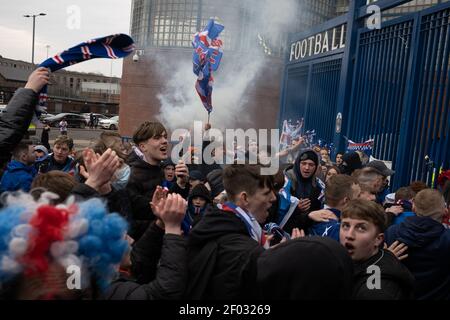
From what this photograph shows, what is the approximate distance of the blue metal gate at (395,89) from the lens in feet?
21.8

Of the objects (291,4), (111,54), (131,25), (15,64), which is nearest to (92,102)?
(15,64)

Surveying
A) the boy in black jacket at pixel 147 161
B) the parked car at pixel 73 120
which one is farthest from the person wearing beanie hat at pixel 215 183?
the parked car at pixel 73 120

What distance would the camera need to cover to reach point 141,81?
21.5m

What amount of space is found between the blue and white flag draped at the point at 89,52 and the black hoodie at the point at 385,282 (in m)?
2.05

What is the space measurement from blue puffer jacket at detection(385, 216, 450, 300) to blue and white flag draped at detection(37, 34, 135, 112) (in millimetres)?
2285

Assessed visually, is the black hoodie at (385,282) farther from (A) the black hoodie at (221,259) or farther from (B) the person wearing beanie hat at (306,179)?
(B) the person wearing beanie hat at (306,179)

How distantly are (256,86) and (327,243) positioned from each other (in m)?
19.0

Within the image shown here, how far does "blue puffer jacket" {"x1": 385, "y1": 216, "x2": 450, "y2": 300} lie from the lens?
2.76 m

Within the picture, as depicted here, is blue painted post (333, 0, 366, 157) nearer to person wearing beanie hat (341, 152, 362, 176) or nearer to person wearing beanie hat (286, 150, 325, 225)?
person wearing beanie hat (341, 152, 362, 176)

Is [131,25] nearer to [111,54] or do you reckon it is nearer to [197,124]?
[197,124]

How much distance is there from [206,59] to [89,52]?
350 centimetres

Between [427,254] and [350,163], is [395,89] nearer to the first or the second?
[350,163]

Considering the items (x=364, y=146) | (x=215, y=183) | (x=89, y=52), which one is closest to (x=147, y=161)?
(x=215, y=183)

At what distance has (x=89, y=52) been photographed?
2.76m
